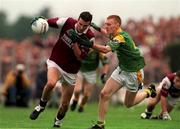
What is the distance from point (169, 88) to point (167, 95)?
312mm

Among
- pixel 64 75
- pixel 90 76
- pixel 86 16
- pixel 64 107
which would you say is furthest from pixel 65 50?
pixel 90 76

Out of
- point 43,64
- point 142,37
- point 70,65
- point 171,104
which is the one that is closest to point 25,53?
point 43,64

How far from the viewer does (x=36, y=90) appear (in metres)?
28.8

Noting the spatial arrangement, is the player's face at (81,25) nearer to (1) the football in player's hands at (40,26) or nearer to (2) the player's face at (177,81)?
(1) the football in player's hands at (40,26)

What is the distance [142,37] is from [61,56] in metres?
14.5

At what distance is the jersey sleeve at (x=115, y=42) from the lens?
1458 centimetres

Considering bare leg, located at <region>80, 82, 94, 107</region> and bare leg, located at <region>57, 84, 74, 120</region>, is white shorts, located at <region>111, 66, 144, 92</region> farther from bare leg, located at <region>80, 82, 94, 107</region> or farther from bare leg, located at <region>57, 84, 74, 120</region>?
bare leg, located at <region>80, 82, 94, 107</region>

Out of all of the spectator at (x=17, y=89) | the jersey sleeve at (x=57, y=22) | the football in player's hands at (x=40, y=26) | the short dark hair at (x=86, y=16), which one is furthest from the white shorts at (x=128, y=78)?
the spectator at (x=17, y=89)

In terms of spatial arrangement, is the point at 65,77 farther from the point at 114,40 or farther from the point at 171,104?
the point at 171,104

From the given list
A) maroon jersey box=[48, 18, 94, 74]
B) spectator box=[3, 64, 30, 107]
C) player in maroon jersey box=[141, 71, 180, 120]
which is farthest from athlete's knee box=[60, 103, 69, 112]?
spectator box=[3, 64, 30, 107]

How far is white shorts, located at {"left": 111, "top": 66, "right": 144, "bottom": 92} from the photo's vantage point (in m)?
15.3

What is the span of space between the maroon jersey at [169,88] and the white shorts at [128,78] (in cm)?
282

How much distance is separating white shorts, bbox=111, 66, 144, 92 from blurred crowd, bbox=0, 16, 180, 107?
44.0ft

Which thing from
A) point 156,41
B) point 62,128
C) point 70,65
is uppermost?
point 70,65
